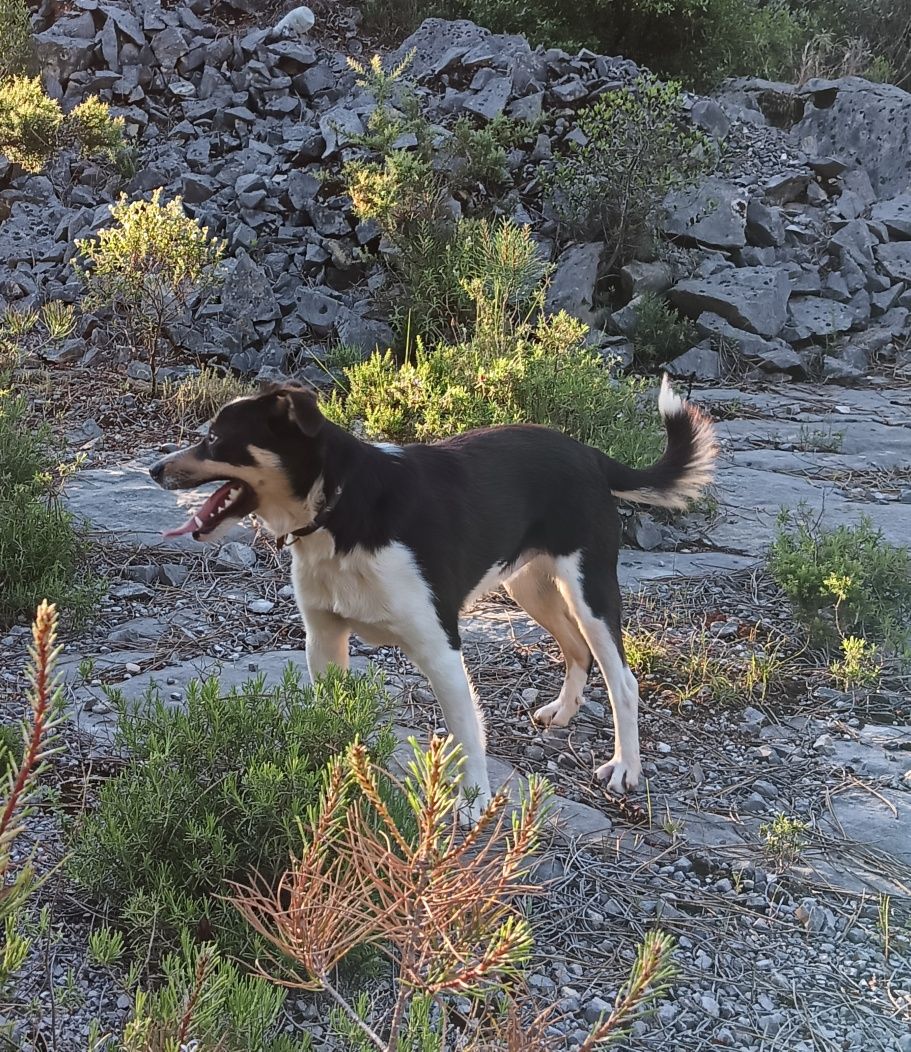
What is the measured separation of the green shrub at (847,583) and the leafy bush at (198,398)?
370 cm

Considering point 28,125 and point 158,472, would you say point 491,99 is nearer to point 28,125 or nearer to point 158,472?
point 28,125

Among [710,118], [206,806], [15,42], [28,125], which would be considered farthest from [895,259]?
[206,806]

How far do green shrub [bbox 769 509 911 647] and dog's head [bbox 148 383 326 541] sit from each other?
7.27 ft

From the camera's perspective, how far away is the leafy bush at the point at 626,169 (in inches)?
377

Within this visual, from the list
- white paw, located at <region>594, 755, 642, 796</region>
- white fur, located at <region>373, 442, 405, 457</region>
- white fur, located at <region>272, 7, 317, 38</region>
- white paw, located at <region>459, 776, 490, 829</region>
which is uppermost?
white fur, located at <region>272, 7, 317, 38</region>

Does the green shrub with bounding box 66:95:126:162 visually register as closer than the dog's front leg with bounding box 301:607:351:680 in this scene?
No

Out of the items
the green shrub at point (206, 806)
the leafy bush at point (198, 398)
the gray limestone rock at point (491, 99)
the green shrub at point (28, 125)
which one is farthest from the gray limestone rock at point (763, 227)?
the green shrub at point (206, 806)

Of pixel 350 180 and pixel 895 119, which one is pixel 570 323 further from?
pixel 895 119

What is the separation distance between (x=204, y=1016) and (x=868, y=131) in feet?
42.6

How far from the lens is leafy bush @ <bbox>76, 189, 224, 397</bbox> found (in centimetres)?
698

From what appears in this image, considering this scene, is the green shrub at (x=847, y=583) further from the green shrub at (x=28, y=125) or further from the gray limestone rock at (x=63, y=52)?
the gray limestone rock at (x=63, y=52)

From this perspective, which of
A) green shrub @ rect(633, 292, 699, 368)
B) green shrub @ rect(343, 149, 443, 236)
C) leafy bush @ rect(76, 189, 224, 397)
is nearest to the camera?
leafy bush @ rect(76, 189, 224, 397)

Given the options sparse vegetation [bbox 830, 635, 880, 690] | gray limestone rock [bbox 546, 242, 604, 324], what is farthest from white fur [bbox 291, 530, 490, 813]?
gray limestone rock [bbox 546, 242, 604, 324]

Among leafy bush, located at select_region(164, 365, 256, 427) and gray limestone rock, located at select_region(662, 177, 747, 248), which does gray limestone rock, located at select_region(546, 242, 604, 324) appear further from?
leafy bush, located at select_region(164, 365, 256, 427)
